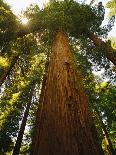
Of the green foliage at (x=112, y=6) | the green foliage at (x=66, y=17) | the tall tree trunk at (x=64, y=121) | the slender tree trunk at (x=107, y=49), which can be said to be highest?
the green foliage at (x=112, y=6)

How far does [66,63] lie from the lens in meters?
5.87

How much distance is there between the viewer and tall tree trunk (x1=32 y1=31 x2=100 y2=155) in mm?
3366

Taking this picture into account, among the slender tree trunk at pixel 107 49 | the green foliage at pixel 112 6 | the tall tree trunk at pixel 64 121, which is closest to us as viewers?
the tall tree trunk at pixel 64 121

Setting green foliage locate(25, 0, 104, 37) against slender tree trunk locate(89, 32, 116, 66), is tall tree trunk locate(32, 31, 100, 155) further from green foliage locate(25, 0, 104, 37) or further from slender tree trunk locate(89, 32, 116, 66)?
green foliage locate(25, 0, 104, 37)

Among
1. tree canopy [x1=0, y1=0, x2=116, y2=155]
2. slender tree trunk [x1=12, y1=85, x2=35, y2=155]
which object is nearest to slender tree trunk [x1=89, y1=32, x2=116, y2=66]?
tree canopy [x1=0, y1=0, x2=116, y2=155]

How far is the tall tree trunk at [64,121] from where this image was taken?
11.0 feet

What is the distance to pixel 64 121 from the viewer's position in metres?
3.82

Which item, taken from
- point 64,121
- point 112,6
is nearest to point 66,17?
point 64,121

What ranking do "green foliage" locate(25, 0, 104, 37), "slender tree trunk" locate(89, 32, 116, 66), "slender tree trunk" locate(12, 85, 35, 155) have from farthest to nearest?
"slender tree trunk" locate(12, 85, 35, 155) < "green foliage" locate(25, 0, 104, 37) < "slender tree trunk" locate(89, 32, 116, 66)

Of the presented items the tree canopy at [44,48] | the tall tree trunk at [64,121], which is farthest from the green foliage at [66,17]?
the tall tree trunk at [64,121]

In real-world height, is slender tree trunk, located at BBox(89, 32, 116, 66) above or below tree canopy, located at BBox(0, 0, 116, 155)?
below

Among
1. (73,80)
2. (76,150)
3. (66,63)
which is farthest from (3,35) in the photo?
(76,150)

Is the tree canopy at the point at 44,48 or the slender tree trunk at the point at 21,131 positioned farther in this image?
the slender tree trunk at the point at 21,131

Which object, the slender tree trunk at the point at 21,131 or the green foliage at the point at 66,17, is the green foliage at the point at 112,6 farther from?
the slender tree trunk at the point at 21,131
